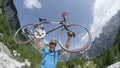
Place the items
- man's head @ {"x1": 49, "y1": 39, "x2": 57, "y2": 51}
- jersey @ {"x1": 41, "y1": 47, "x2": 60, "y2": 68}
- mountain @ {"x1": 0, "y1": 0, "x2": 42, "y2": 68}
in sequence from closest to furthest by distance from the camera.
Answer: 1. jersey @ {"x1": 41, "y1": 47, "x2": 60, "y2": 68}
2. man's head @ {"x1": 49, "y1": 39, "x2": 57, "y2": 51}
3. mountain @ {"x1": 0, "y1": 0, "x2": 42, "y2": 68}

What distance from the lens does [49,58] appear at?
39.7 feet

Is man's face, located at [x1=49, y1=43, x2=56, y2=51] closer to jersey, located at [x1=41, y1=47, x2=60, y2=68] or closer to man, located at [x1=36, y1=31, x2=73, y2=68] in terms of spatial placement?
man, located at [x1=36, y1=31, x2=73, y2=68]

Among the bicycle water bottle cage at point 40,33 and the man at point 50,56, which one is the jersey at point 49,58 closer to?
the man at point 50,56

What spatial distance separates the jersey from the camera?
11961 mm

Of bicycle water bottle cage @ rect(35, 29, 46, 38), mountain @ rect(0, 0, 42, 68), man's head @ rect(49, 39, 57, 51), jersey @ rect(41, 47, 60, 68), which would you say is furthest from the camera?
mountain @ rect(0, 0, 42, 68)

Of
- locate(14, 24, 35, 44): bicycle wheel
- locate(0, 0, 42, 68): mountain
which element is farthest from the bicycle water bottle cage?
locate(0, 0, 42, 68): mountain

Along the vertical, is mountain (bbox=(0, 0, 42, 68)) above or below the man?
above

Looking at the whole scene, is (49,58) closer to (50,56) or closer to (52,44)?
(50,56)

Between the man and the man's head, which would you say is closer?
the man

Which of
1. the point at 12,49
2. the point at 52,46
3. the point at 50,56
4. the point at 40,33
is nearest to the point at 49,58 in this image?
the point at 50,56

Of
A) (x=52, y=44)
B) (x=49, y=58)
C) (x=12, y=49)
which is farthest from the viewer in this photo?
(x=12, y=49)

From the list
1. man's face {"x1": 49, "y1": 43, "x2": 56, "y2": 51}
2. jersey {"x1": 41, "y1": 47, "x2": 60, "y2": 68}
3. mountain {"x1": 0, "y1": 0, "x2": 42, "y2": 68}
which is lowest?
jersey {"x1": 41, "y1": 47, "x2": 60, "y2": 68}

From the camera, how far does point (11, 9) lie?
199125mm

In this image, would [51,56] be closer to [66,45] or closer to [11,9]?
[66,45]
